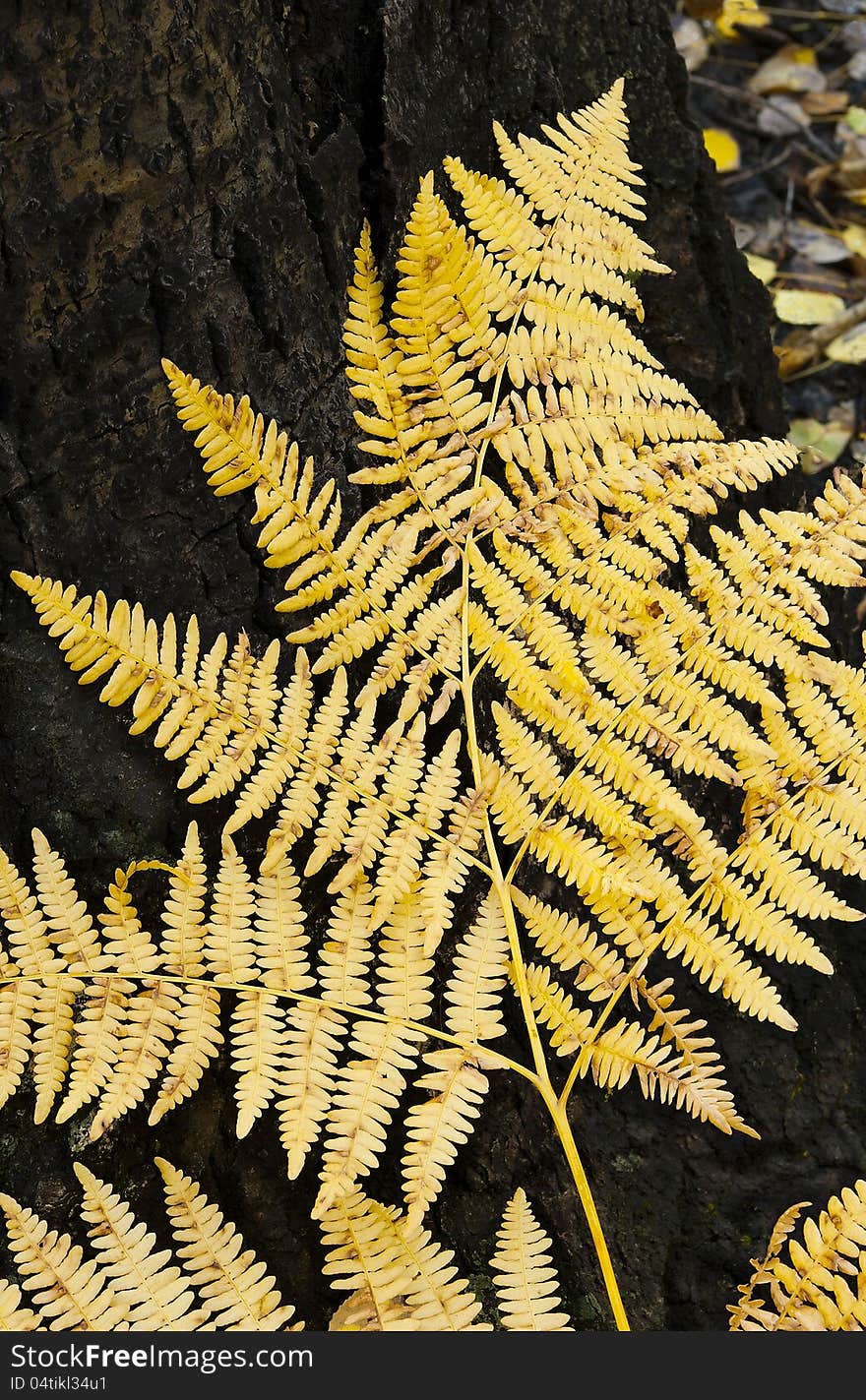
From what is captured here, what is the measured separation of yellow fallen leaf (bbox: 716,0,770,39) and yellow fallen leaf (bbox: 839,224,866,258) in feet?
2.98

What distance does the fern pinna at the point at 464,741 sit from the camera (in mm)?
1499

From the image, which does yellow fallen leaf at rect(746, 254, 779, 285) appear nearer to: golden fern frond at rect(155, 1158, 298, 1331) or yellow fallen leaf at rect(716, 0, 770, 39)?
yellow fallen leaf at rect(716, 0, 770, 39)

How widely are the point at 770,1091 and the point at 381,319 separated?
1.47m

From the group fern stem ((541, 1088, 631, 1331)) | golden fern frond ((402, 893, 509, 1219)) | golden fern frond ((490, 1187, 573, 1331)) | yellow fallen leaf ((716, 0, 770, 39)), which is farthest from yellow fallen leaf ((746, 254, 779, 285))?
golden fern frond ((490, 1187, 573, 1331))

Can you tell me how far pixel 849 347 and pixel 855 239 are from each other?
62cm

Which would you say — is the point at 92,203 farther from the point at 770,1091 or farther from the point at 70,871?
the point at 770,1091

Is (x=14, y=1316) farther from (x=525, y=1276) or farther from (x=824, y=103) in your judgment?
(x=824, y=103)

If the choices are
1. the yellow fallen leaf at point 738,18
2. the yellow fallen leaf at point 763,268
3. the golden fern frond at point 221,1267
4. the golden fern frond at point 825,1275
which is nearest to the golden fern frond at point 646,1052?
the golden fern frond at point 825,1275

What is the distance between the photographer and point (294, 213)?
5.65 feet

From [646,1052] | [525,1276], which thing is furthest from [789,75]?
[525,1276]

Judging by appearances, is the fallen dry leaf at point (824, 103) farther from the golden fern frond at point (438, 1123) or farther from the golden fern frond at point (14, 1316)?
the golden fern frond at point (14, 1316)

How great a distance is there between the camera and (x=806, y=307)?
3.47m

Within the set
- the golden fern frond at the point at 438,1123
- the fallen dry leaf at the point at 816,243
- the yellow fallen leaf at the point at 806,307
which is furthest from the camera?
the fallen dry leaf at the point at 816,243

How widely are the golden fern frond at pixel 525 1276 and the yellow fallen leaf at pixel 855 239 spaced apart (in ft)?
11.0
